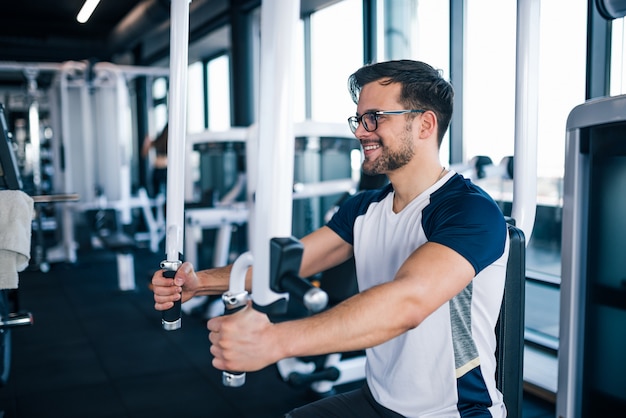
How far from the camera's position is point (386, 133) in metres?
1.29

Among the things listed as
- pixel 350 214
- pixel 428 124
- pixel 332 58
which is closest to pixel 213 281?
pixel 350 214

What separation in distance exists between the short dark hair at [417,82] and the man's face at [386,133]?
2cm

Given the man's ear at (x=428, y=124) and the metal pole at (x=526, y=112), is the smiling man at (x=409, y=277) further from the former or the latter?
the metal pole at (x=526, y=112)

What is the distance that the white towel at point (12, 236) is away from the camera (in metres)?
1.44

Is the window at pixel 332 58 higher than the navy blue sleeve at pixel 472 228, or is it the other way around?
the window at pixel 332 58

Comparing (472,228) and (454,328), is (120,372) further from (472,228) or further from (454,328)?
(472,228)

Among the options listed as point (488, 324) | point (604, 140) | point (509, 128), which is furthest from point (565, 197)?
point (509, 128)

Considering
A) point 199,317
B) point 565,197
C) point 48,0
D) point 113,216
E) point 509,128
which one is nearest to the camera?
point 565,197

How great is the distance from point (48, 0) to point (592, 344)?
7817 millimetres

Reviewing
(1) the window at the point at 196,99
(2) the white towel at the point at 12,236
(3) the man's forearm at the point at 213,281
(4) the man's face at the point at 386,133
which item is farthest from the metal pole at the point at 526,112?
(1) the window at the point at 196,99

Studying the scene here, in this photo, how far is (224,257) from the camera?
3.91 meters

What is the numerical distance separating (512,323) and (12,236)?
4.03ft

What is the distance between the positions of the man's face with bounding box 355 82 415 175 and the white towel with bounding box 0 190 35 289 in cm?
90

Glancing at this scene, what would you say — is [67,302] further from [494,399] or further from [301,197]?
[494,399]
